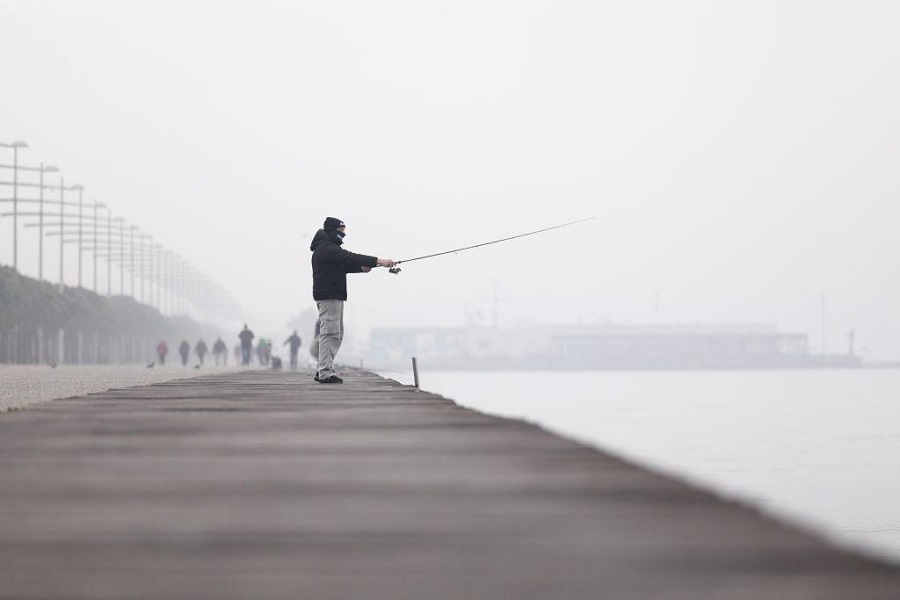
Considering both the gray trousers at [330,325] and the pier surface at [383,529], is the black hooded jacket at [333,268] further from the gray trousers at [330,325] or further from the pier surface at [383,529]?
the pier surface at [383,529]

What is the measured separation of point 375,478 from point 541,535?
164 centimetres

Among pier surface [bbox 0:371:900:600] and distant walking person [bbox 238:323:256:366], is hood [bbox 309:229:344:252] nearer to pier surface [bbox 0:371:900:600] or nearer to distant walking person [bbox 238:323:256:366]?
pier surface [bbox 0:371:900:600]

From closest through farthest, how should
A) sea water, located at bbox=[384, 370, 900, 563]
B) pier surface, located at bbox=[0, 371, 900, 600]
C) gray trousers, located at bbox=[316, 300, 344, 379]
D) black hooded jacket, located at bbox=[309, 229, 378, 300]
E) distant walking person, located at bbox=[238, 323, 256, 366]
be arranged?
pier surface, located at bbox=[0, 371, 900, 600], black hooded jacket, located at bbox=[309, 229, 378, 300], gray trousers, located at bbox=[316, 300, 344, 379], sea water, located at bbox=[384, 370, 900, 563], distant walking person, located at bbox=[238, 323, 256, 366]

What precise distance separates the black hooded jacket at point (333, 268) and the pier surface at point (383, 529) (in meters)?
9.78

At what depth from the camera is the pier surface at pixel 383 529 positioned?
3105 mm

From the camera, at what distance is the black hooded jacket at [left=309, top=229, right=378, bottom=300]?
17.0 metres

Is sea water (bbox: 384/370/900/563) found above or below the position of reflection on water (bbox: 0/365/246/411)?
below

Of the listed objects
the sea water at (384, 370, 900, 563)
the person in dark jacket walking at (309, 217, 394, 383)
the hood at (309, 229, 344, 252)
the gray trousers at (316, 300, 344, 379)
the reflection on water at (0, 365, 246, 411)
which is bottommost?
the sea water at (384, 370, 900, 563)

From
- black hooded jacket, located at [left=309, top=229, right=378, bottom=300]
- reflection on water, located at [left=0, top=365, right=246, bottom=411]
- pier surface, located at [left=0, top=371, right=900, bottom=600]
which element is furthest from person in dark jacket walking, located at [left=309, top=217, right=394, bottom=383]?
pier surface, located at [left=0, top=371, right=900, bottom=600]

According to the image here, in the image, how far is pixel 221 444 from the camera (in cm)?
723

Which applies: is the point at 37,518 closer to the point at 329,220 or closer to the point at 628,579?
the point at 628,579

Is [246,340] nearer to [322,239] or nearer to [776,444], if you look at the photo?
[776,444]

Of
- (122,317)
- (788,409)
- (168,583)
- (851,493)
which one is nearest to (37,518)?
(168,583)

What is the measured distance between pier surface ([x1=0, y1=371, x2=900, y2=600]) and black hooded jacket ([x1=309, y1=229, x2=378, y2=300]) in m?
9.78
